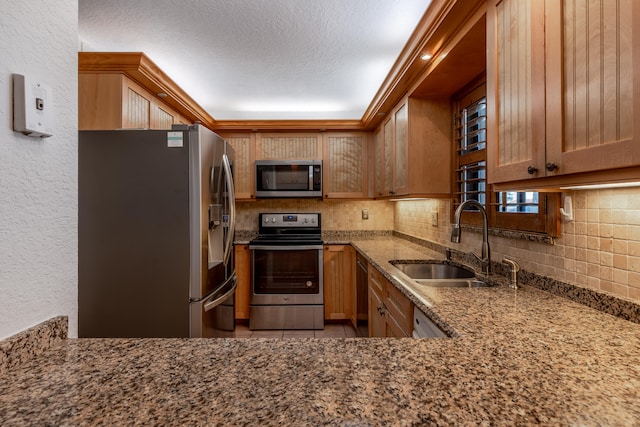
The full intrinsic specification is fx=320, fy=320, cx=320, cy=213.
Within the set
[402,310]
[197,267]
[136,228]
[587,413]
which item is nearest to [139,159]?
[136,228]

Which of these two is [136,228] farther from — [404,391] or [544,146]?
[544,146]

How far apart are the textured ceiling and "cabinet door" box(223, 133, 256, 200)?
0.48 metres

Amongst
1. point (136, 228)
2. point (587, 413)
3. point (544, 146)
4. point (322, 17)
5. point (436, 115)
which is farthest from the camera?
point (436, 115)

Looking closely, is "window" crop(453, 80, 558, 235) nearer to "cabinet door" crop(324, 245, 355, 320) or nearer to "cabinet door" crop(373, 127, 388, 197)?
"cabinet door" crop(373, 127, 388, 197)

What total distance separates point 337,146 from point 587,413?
10.9ft

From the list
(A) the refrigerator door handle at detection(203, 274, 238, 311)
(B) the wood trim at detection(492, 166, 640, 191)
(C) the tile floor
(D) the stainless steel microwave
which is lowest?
(C) the tile floor

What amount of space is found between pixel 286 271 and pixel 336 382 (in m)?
2.72

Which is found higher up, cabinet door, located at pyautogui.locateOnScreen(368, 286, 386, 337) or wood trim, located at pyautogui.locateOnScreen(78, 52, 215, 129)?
wood trim, located at pyautogui.locateOnScreen(78, 52, 215, 129)

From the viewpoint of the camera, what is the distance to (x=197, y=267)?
5.81 feet

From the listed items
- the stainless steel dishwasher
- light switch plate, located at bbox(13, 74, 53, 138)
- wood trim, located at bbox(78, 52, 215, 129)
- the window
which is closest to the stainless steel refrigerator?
wood trim, located at bbox(78, 52, 215, 129)

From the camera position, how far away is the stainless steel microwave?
349cm

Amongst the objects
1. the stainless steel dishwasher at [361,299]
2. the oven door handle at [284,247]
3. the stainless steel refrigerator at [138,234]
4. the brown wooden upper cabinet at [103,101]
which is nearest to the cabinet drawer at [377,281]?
the stainless steel dishwasher at [361,299]

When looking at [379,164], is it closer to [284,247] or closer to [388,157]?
[388,157]

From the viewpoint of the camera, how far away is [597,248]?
1.16m
